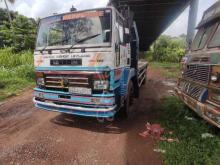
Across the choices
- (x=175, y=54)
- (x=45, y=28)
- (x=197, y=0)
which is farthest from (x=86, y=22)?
(x=175, y=54)

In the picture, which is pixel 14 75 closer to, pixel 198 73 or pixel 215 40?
pixel 198 73

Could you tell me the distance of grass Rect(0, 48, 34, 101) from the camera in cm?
815

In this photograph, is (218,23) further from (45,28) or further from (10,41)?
(10,41)

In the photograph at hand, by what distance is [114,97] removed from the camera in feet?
12.7

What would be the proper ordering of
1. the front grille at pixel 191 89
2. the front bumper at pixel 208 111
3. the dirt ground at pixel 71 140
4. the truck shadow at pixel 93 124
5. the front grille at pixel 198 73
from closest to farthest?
the front bumper at pixel 208 111 → the dirt ground at pixel 71 140 → the front grille at pixel 198 73 → the front grille at pixel 191 89 → the truck shadow at pixel 93 124

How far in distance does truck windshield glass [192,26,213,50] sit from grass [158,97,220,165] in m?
1.71

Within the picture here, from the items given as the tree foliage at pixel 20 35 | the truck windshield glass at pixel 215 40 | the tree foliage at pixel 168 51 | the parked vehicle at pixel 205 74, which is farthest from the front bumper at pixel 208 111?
the tree foliage at pixel 168 51

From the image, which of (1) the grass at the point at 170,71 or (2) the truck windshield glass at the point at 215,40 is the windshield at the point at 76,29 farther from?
(1) the grass at the point at 170,71

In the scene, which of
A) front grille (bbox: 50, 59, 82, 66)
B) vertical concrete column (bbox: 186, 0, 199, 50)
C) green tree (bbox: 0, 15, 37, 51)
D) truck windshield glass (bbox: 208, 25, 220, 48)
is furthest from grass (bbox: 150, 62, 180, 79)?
green tree (bbox: 0, 15, 37, 51)

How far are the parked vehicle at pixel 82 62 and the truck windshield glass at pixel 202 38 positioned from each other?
180cm

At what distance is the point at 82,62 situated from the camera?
3840mm

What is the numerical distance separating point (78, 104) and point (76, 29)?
62.2 inches

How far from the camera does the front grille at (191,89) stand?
12.1 ft

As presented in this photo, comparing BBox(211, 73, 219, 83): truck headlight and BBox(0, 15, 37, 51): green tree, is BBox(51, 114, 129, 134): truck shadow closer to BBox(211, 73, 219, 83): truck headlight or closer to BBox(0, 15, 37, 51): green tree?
BBox(211, 73, 219, 83): truck headlight
